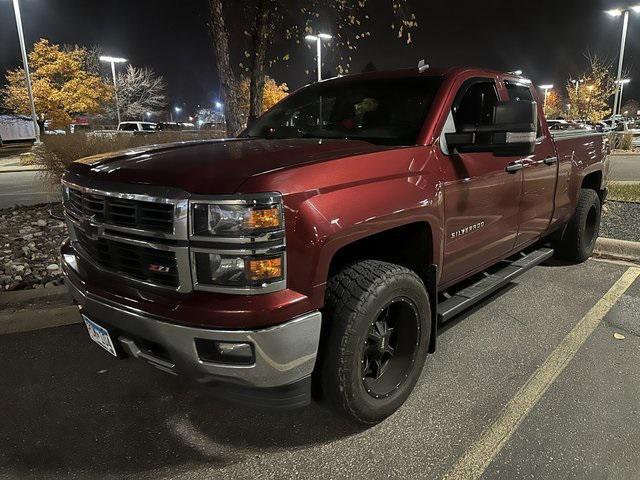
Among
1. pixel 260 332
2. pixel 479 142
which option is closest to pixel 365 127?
pixel 479 142

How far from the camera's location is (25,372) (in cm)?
338

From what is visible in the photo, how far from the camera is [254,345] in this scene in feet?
6.94

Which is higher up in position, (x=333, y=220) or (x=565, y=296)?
(x=333, y=220)

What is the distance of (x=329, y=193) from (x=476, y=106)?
1829 millimetres

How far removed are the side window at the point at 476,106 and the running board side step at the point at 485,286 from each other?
112 centimetres

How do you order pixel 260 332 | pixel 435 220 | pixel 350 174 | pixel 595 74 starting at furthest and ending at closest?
pixel 595 74
pixel 435 220
pixel 350 174
pixel 260 332

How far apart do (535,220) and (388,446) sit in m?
2.48

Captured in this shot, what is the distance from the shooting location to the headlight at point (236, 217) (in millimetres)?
2070

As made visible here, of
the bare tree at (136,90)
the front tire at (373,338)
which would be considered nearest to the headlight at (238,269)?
the front tire at (373,338)

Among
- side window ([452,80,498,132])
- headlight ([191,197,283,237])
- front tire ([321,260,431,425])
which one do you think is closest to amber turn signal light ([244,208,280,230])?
headlight ([191,197,283,237])

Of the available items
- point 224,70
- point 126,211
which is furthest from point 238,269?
point 224,70

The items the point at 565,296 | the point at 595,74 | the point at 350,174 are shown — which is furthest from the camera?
the point at 595,74

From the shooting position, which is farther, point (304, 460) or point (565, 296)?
point (565, 296)

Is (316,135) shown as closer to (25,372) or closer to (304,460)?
(304,460)
